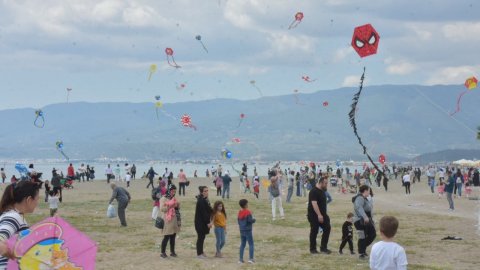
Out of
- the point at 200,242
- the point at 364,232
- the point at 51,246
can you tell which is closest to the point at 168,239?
the point at 200,242

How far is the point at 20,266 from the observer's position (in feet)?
17.3

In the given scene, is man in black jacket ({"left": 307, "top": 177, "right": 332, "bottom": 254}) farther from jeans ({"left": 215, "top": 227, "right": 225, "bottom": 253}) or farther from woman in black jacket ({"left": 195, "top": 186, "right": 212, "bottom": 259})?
woman in black jacket ({"left": 195, "top": 186, "right": 212, "bottom": 259})

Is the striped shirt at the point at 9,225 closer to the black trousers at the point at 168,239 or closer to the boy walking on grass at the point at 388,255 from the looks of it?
the boy walking on grass at the point at 388,255

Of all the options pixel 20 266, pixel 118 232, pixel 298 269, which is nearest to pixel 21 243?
pixel 20 266

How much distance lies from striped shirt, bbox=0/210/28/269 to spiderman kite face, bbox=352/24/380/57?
15.5m

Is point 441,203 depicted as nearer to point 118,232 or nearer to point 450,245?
point 450,245

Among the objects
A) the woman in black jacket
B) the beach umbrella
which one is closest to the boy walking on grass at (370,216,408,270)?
the beach umbrella

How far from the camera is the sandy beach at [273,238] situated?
14805 mm

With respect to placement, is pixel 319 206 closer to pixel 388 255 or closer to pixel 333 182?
pixel 388 255

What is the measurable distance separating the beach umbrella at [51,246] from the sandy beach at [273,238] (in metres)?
9.15

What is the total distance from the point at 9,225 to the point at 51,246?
20.4 inches

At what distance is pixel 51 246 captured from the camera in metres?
5.29

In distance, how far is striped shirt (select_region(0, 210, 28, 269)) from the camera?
5.50 meters

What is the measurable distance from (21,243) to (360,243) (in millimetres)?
10740
